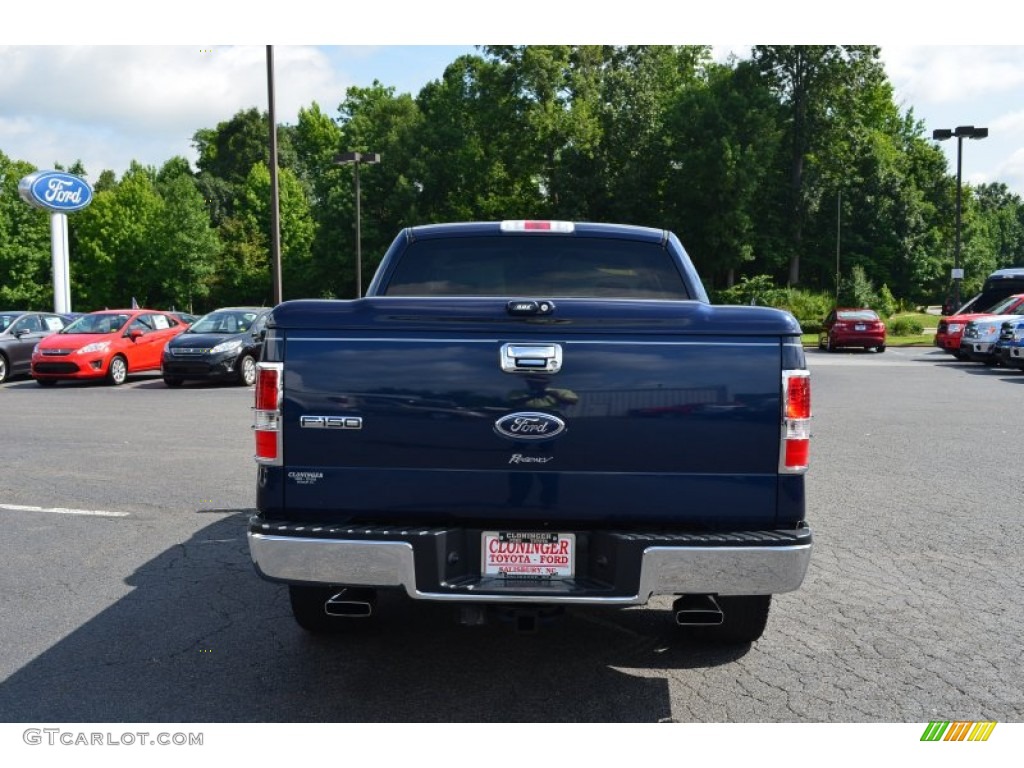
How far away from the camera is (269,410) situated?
3.76 metres

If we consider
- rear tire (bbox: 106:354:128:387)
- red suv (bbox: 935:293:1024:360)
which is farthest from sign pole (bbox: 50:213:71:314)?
red suv (bbox: 935:293:1024:360)

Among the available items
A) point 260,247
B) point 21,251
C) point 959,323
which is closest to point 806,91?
point 959,323

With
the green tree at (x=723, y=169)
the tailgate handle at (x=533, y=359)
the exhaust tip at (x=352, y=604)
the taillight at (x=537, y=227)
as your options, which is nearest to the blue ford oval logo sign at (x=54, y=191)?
the green tree at (x=723, y=169)

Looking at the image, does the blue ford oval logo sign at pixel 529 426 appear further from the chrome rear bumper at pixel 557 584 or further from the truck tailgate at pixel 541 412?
the chrome rear bumper at pixel 557 584

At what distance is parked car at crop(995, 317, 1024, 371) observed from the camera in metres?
21.5

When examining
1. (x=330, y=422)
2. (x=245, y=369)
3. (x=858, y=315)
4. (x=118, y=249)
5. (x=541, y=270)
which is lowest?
(x=245, y=369)

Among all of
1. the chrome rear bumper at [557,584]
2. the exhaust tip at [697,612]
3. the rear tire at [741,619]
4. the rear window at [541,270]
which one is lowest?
the rear tire at [741,619]

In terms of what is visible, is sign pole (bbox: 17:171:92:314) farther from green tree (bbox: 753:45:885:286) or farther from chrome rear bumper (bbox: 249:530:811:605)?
green tree (bbox: 753:45:885:286)

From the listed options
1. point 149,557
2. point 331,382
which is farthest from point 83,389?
point 331,382

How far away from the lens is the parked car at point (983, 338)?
2394cm

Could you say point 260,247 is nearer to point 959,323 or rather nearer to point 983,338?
point 959,323

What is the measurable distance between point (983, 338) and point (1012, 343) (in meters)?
2.42

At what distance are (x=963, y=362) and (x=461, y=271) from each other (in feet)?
80.8

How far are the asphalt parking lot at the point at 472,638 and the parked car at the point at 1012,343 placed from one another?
1432 centimetres
